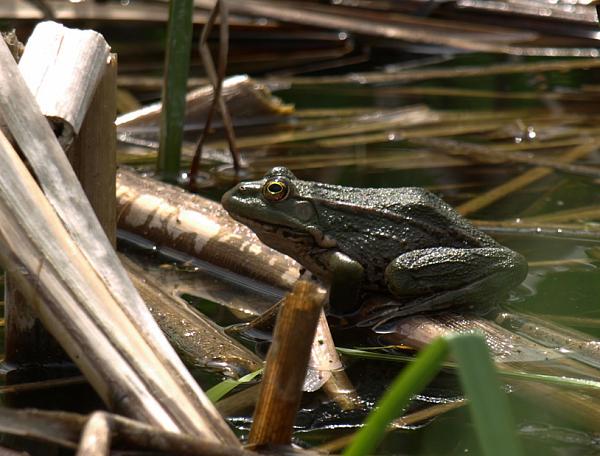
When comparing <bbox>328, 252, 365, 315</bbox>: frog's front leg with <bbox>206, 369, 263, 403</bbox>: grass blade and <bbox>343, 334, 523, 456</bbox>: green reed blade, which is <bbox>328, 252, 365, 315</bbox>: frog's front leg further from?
<bbox>343, 334, 523, 456</bbox>: green reed blade

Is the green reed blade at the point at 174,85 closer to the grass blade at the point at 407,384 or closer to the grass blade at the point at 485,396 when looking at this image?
the grass blade at the point at 407,384

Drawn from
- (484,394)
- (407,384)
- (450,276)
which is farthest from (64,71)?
(484,394)

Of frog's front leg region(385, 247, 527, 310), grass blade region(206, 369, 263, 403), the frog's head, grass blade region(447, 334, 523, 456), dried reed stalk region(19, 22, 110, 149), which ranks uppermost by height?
dried reed stalk region(19, 22, 110, 149)

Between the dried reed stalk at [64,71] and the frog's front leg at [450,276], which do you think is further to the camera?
the frog's front leg at [450,276]

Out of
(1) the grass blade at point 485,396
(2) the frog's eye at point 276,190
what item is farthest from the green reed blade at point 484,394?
(2) the frog's eye at point 276,190

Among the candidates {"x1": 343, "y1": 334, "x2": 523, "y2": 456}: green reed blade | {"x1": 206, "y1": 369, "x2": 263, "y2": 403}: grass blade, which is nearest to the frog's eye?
{"x1": 206, "y1": 369, "x2": 263, "y2": 403}: grass blade

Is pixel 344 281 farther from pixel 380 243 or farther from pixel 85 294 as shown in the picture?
pixel 85 294

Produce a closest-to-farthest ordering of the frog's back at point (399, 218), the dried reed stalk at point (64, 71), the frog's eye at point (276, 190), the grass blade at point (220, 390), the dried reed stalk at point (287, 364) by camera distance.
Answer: the dried reed stalk at point (287, 364)
the grass blade at point (220, 390)
the dried reed stalk at point (64, 71)
the frog's back at point (399, 218)
the frog's eye at point (276, 190)
